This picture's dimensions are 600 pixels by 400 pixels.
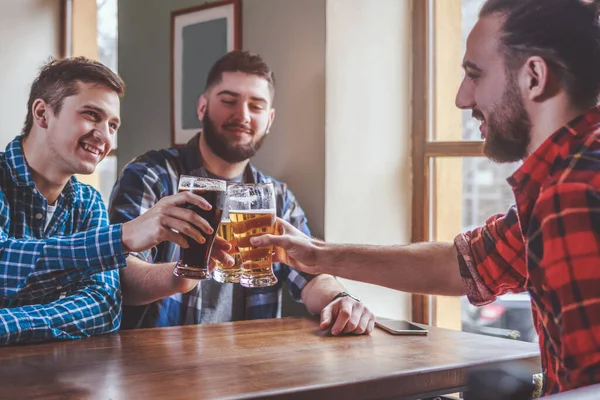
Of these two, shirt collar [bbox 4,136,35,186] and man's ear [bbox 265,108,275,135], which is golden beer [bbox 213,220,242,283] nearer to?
shirt collar [bbox 4,136,35,186]

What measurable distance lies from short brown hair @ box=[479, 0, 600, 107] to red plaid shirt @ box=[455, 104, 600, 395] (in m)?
0.08

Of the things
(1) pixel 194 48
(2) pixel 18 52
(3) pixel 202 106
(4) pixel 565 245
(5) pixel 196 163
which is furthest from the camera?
(2) pixel 18 52

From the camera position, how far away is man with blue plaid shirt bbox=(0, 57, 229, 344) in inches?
67.2

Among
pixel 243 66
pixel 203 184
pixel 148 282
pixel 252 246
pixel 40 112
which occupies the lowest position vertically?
pixel 148 282

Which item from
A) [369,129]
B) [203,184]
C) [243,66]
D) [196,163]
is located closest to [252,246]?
[203,184]

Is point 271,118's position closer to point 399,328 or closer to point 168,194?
point 168,194

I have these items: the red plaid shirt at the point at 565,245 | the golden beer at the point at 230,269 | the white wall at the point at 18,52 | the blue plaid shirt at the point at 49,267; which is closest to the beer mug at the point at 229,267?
the golden beer at the point at 230,269

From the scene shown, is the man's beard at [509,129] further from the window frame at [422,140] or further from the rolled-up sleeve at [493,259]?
the window frame at [422,140]

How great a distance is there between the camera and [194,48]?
3.30 m

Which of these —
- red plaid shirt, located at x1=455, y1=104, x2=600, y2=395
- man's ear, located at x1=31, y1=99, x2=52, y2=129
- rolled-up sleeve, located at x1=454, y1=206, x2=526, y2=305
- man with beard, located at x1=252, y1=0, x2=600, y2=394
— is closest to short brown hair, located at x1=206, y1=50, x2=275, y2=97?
man's ear, located at x1=31, y1=99, x2=52, y2=129

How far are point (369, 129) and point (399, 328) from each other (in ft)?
3.81

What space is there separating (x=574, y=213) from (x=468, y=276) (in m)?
0.59

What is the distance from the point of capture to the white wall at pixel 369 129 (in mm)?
2828

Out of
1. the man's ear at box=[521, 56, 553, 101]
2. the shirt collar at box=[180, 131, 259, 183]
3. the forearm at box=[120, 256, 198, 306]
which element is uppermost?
the man's ear at box=[521, 56, 553, 101]
